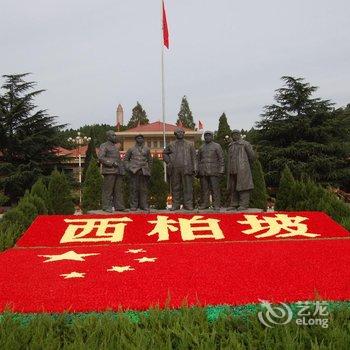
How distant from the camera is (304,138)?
79.4 feet

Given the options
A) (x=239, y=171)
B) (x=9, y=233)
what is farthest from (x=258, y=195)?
(x=9, y=233)

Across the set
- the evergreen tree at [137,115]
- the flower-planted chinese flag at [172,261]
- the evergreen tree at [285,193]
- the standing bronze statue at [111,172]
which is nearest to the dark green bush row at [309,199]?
the evergreen tree at [285,193]

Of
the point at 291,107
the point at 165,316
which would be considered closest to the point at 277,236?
the point at 165,316

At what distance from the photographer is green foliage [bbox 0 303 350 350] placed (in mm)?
2576

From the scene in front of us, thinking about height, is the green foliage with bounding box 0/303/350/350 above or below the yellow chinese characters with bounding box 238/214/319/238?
above

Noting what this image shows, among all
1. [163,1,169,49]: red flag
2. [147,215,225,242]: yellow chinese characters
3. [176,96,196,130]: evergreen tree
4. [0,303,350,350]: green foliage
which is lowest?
[147,215,225,242]: yellow chinese characters

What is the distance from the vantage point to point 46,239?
23.2 feet

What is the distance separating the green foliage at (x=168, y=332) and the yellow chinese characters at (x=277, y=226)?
4.21 m

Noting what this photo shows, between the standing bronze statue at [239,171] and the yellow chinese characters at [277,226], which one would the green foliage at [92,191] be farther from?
the yellow chinese characters at [277,226]

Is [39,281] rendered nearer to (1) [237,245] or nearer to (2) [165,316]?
(2) [165,316]

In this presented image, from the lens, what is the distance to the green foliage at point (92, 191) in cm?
1458

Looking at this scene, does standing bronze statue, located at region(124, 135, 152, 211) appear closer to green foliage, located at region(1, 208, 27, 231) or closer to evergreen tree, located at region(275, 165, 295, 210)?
green foliage, located at region(1, 208, 27, 231)

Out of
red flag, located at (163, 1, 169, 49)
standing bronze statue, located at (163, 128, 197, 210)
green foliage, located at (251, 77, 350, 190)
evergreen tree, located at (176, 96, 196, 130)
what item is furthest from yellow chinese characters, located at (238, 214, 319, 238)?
evergreen tree, located at (176, 96, 196, 130)

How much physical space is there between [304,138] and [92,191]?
14.0 meters
